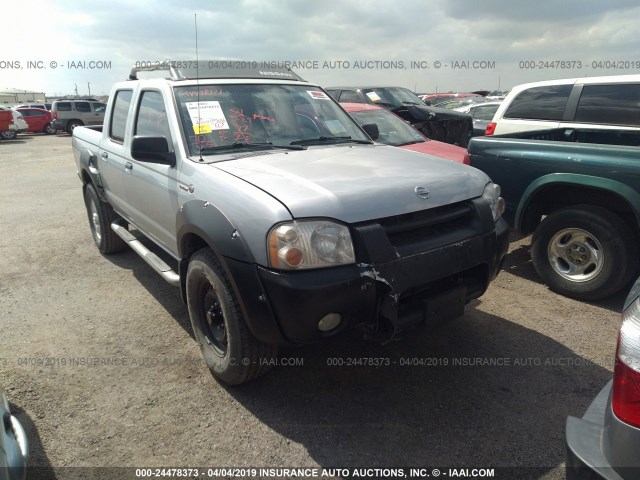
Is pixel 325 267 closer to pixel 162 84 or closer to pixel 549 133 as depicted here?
pixel 162 84

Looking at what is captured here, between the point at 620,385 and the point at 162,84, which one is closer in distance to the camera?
the point at 620,385

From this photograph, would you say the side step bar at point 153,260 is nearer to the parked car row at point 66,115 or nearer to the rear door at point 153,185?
the rear door at point 153,185

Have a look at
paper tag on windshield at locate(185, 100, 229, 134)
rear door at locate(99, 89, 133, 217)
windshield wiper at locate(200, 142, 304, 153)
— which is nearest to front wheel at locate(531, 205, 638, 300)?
windshield wiper at locate(200, 142, 304, 153)

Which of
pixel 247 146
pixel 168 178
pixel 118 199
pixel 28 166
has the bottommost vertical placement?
pixel 28 166

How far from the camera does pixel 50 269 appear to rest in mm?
5141

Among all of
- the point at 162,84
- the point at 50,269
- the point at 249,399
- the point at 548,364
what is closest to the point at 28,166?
the point at 50,269

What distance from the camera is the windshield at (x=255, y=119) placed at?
10.7 ft

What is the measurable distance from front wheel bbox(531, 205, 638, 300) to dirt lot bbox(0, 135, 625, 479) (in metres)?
0.17

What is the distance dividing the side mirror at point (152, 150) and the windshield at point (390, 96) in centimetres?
826

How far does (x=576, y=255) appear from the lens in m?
Result: 4.20

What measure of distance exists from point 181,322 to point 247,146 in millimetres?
1638

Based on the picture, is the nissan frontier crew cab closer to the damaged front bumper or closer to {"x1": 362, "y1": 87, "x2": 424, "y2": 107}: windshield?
the damaged front bumper

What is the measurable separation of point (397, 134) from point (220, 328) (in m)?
4.99

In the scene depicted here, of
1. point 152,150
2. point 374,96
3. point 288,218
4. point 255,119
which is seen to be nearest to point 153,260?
point 152,150
